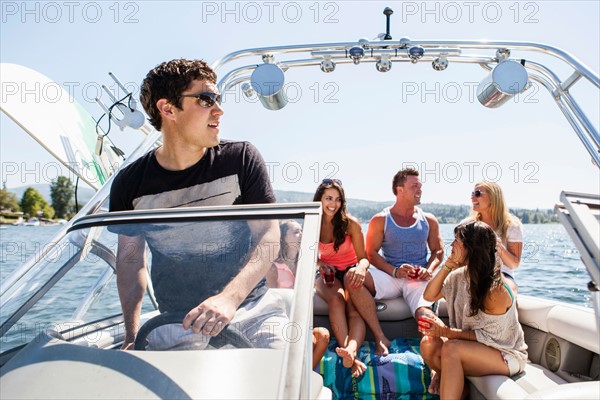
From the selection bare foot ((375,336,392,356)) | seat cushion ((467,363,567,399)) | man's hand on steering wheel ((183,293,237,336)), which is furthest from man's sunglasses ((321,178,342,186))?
man's hand on steering wheel ((183,293,237,336))

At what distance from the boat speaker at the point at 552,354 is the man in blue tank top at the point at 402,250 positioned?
0.72m

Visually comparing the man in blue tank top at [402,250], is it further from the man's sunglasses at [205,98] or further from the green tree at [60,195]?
the green tree at [60,195]

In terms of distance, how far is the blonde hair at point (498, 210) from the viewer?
366cm

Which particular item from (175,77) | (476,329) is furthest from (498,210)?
(175,77)

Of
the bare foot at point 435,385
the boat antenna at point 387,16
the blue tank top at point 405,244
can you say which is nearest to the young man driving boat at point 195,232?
the bare foot at point 435,385

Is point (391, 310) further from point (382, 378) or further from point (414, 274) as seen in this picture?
point (382, 378)

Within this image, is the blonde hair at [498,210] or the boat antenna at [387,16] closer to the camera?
the blonde hair at [498,210]

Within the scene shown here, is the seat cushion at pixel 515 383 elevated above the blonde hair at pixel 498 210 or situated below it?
below

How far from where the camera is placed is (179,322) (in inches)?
56.9

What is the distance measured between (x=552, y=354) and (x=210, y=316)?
7.87 feet

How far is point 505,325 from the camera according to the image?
8.43 ft

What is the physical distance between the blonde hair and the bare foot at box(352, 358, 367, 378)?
A: 1.49 meters

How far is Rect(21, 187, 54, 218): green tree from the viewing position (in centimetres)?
7094

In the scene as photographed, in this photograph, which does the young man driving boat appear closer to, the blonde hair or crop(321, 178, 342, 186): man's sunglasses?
crop(321, 178, 342, 186): man's sunglasses
